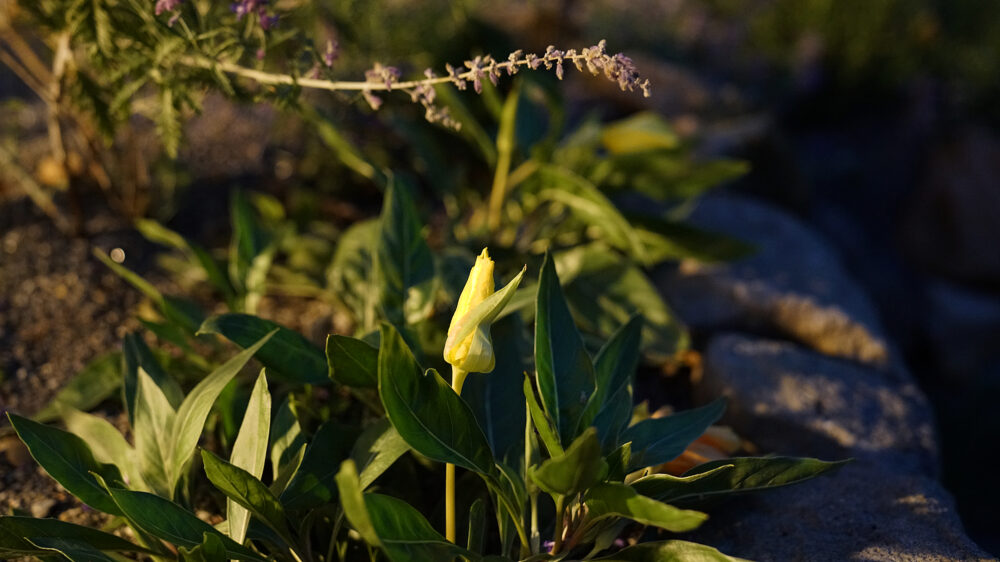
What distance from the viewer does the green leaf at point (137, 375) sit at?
1.61m

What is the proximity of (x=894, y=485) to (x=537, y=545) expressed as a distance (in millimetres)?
797

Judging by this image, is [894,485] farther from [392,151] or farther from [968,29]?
[968,29]

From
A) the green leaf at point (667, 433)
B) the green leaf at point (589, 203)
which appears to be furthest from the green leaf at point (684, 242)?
the green leaf at point (667, 433)

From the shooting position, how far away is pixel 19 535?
4.29ft

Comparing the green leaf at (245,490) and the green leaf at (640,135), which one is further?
the green leaf at (640,135)

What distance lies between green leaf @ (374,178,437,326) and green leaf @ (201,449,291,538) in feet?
1.89

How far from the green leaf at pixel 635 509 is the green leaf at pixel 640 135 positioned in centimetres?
159

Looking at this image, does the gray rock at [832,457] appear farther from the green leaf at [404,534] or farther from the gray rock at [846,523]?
the green leaf at [404,534]

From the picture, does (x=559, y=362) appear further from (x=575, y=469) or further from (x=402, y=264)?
(x=402, y=264)

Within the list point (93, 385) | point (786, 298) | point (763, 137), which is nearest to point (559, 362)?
point (93, 385)

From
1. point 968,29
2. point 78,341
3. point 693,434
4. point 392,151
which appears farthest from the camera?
point 968,29

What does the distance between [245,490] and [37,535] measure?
0.35m

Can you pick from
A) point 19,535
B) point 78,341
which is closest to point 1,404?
point 78,341

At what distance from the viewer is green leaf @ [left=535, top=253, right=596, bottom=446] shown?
144 centimetres
